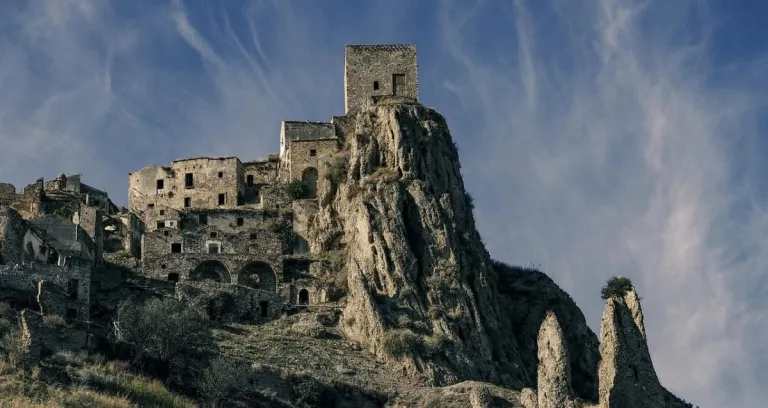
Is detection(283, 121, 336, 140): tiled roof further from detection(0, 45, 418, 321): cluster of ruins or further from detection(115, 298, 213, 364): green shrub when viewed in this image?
detection(115, 298, 213, 364): green shrub

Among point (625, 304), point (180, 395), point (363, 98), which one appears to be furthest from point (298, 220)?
point (625, 304)

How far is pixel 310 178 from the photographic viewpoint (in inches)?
3538

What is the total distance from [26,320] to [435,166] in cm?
3157

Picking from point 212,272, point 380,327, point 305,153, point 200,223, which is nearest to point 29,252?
point 212,272

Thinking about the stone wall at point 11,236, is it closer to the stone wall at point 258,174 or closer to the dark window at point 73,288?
the dark window at point 73,288

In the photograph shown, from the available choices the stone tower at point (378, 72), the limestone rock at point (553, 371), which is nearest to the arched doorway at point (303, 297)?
the stone tower at point (378, 72)

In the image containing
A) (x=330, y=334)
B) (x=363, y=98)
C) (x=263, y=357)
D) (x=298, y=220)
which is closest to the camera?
(x=263, y=357)

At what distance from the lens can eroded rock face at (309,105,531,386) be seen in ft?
234

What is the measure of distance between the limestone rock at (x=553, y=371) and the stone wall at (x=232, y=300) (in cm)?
2337

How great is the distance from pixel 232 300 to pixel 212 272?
5440 millimetres

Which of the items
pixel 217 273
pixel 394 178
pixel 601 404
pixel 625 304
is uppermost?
pixel 394 178

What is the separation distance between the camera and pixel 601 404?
51.2 metres

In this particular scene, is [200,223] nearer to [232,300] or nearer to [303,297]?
[303,297]

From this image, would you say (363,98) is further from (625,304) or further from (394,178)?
(625,304)
